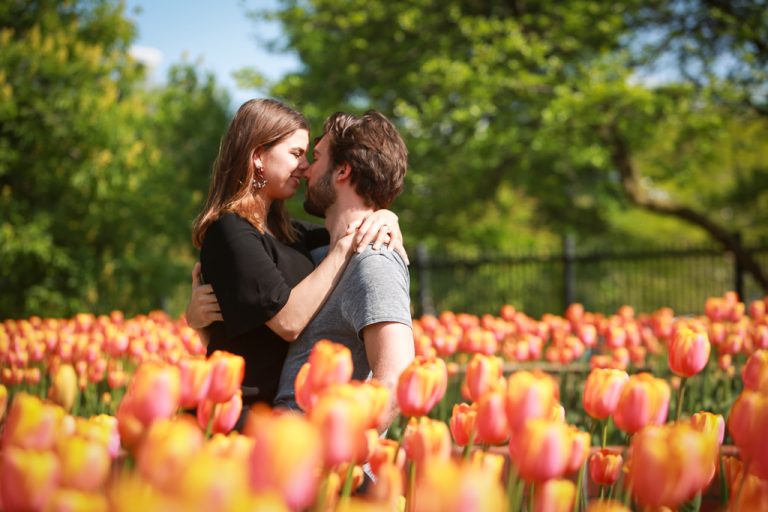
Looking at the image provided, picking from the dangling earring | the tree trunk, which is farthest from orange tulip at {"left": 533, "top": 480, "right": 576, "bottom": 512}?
the tree trunk

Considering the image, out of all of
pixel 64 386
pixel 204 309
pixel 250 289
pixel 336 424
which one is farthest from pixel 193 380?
pixel 204 309

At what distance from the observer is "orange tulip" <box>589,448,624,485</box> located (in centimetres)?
165

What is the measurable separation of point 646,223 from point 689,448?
2476 centimetres

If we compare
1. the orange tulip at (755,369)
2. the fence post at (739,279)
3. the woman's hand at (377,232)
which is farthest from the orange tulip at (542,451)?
the fence post at (739,279)

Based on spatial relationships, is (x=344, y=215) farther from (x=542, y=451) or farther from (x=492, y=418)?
(x=542, y=451)

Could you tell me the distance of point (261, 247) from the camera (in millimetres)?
2322

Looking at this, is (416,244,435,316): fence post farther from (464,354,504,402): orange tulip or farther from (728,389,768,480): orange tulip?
(728,389,768,480): orange tulip

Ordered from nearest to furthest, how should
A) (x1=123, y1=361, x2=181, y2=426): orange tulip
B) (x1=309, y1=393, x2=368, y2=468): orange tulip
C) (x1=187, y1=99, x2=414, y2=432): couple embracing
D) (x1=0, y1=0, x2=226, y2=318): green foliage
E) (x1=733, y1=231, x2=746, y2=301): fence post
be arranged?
1. (x1=309, y1=393, x2=368, y2=468): orange tulip
2. (x1=123, y1=361, x2=181, y2=426): orange tulip
3. (x1=187, y1=99, x2=414, y2=432): couple embracing
4. (x1=0, y1=0, x2=226, y2=318): green foliage
5. (x1=733, y1=231, x2=746, y2=301): fence post

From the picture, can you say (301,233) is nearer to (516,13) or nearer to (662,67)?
(516,13)

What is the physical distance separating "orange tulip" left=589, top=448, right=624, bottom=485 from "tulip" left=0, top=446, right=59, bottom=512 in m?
1.17

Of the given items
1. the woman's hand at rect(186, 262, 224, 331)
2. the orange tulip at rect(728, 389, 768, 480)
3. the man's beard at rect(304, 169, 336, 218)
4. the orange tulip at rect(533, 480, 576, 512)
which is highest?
the man's beard at rect(304, 169, 336, 218)

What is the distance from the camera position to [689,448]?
3.28 feet

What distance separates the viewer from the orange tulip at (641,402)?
1399mm

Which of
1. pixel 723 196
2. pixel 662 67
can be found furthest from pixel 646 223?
pixel 662 67
